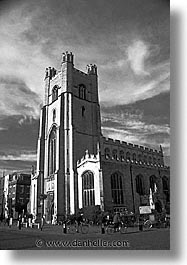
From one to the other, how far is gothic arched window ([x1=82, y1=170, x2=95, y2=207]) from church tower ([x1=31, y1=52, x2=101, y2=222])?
233mm

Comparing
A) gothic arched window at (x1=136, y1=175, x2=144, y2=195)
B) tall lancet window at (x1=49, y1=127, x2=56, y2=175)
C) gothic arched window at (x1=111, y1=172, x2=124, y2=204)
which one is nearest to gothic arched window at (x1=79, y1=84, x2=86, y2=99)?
tall lancet window at (x1=49, y1=127, x2=56, y2=175)

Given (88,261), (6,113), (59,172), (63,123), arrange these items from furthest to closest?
(63,123) → (59,172) → (6,113) → (88,261)

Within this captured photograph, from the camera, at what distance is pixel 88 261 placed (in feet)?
14.2

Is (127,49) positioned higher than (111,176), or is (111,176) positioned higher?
(127,49)

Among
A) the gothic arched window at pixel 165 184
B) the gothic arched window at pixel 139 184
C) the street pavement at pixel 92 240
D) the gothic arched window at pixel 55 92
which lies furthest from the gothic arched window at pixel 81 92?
the street pavement at pixel 92 240

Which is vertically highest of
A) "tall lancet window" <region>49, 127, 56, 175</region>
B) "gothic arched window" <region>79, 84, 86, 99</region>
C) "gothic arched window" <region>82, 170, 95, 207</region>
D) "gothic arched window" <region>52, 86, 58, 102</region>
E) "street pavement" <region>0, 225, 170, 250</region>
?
"gothic arched window" <region>79, 84, 86, 99</region>

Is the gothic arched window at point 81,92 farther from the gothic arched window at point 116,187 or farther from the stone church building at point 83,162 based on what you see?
the gothic arched window at point 116,187

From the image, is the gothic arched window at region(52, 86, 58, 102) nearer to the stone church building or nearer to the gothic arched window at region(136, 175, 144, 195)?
the stone church building

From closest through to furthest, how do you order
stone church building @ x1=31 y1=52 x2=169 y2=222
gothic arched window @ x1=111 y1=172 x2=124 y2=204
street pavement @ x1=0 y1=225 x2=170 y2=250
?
street pavement @ x1=0 y1=225 x2=170 y2=250
stone church building @ x1=31 y1=52 x2=169 y2=222
gothic arched window @ x1=111 y1=172 x2=124 y2=204

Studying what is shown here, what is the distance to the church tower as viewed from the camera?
6.13 metres

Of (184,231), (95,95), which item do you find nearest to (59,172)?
(95,95)

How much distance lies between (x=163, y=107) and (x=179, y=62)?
0.82 meters

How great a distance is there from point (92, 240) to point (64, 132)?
3902 millimetres

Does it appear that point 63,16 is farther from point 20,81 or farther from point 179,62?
point 179,62
